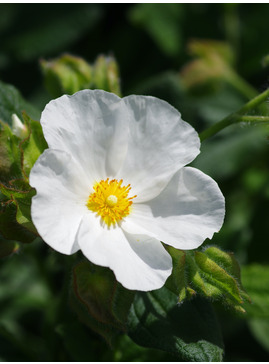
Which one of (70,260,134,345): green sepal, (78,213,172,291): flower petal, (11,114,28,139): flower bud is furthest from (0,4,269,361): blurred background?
(78,213,172,291): flower petal

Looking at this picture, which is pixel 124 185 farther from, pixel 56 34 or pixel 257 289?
pixel 56 34

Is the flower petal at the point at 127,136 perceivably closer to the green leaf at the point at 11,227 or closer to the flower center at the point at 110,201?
the flower center at the point at 110,201

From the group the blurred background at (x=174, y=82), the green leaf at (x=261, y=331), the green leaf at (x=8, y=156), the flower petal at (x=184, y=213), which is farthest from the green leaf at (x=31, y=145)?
the green leaf at (x=261, y=331)

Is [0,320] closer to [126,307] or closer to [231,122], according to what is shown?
[126,307]

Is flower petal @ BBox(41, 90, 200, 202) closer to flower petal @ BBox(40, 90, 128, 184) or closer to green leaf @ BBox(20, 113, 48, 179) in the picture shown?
flower petal @ BBox(40, 90, 128, 184)

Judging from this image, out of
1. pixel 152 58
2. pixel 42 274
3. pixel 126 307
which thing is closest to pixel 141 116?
pixel 126 307

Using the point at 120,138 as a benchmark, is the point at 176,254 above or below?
below
